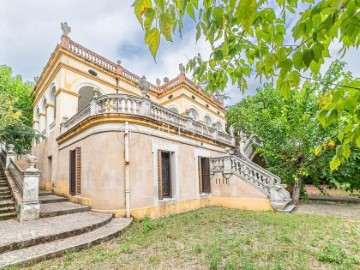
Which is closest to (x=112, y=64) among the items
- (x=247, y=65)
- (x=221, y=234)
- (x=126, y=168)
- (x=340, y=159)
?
(x=126, y=168)

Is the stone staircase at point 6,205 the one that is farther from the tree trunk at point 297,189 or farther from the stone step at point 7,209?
the tree trunk at point 297,189

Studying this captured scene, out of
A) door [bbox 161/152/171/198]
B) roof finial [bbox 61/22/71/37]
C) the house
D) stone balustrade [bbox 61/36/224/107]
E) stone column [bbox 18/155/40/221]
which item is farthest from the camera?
stone balustrade [bbox 61/36/224/107]

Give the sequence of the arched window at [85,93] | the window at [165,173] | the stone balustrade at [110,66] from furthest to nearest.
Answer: the arched window at [85,93], the stone balustrade at [110,66], the window at [165,173]

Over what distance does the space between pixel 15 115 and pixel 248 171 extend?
1222 centimetres

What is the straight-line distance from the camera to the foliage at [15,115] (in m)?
10.6

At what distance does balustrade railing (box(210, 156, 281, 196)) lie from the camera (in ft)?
32.9

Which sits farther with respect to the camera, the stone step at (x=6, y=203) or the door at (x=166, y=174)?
the door at (x=166, y=174)

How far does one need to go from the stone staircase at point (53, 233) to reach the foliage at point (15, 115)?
252 inches

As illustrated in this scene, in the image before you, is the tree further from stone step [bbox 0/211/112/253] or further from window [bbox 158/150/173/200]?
window [bbox 158/150/173/200]

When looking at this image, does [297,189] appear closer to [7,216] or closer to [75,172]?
[75,172]

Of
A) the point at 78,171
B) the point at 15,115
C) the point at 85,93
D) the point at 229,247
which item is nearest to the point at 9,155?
the point at 15,115

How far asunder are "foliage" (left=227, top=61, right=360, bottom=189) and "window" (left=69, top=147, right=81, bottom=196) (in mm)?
9850

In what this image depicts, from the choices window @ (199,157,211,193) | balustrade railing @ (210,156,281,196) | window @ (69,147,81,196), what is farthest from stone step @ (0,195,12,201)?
balustrade railing @ (210,156,281,196)

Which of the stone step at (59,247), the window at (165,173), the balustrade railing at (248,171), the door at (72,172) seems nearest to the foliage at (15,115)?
the door at (72,172)
